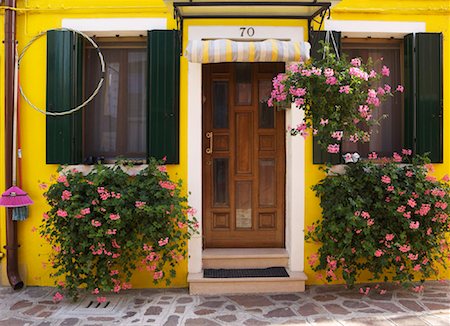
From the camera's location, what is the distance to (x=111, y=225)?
4270 millimetres

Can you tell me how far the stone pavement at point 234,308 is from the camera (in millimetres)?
4004

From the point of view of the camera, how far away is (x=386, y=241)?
4488 millimetres

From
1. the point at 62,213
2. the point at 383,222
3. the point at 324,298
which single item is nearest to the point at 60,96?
the point at 62,213

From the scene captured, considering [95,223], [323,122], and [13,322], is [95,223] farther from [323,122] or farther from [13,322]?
[323,122]

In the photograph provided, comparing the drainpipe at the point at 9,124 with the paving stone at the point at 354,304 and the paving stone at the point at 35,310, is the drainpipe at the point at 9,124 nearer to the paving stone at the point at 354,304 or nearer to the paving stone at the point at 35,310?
the paving stone at the point at 35,310

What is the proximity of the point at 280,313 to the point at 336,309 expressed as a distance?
1.96ft

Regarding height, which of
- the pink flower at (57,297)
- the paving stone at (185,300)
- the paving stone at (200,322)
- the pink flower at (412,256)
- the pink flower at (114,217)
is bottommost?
the paving stone at (200,322)

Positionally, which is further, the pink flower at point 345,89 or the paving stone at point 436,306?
the paving stone at point 436,306

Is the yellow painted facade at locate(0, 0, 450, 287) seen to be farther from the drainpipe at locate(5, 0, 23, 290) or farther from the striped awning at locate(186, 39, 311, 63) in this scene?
the striped awning at locate(186, 39, 311, 63)

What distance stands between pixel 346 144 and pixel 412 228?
1.31m

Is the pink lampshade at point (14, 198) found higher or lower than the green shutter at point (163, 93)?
lower

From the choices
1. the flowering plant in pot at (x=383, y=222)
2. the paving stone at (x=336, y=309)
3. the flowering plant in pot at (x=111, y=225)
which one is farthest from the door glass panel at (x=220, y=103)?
the paving stone at (x=336, y=309)

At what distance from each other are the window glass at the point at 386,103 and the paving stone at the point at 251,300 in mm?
2152

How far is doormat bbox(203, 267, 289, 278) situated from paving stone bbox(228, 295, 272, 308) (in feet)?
0.86
